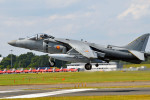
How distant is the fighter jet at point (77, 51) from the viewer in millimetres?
32406

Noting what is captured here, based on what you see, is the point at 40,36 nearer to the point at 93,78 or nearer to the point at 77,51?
the point at 77,51

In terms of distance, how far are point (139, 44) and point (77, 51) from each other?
8.29 meters

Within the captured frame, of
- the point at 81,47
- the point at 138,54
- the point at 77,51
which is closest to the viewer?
the point at 81,47

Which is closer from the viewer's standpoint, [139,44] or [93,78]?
[139,44]

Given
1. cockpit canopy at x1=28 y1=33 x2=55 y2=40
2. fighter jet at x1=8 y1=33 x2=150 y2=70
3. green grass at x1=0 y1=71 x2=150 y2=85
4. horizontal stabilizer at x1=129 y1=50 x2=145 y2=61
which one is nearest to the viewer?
fighter jet at x1=8 y1=33 x2=150 y2=70

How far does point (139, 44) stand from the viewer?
118 feet

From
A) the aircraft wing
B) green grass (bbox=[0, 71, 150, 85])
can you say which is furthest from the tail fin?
green grass (bbox=[0, 71, 150, 85])

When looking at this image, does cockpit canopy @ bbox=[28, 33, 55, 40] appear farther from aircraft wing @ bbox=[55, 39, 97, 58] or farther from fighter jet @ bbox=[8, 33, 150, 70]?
aircraft wing @ bbox=[55, 39, 97, 58]

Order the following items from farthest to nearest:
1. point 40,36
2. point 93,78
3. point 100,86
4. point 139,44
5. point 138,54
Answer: point 100,86
point 93,78
point 139,44
point 40,36
point 138,54

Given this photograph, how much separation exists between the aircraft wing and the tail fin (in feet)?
20.9

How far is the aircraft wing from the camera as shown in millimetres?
30672

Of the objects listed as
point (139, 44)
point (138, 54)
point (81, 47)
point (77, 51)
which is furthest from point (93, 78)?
point (81, 47)

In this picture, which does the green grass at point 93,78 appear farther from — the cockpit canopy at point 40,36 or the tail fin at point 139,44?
the cockpit canopy at point 40,36

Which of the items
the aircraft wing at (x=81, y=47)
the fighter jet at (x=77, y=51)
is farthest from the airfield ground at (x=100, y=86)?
the aircraft wing at (x=81, y=47)
